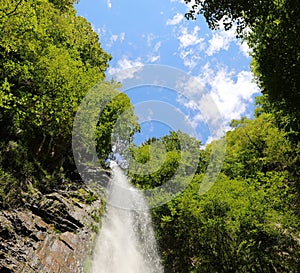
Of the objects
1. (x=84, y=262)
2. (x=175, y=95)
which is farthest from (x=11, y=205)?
(x=175, y=95)

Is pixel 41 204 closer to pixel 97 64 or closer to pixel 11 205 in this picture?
pixel 11 205

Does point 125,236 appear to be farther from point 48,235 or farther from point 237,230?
point 48,235

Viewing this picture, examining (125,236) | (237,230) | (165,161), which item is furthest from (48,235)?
(165,161)

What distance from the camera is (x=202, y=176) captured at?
26672 millimetres

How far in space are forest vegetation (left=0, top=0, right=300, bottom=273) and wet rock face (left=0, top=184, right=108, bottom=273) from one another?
112 centimetres

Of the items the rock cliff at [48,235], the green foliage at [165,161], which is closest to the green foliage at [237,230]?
the green foliage at [165,161]

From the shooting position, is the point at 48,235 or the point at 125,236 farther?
the point at 125,236

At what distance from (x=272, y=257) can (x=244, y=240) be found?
2.23 meters

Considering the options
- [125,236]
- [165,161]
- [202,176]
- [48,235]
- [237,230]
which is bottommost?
[237,230]

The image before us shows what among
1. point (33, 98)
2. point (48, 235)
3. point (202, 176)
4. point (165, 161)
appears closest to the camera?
point (48, 235)

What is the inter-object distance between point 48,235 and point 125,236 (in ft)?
35.6

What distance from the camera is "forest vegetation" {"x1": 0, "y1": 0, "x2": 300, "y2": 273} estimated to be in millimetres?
9828

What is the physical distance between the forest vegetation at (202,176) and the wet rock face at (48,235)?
112 centimetres

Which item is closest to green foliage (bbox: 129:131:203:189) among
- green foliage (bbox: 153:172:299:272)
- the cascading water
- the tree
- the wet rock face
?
the cascading water
